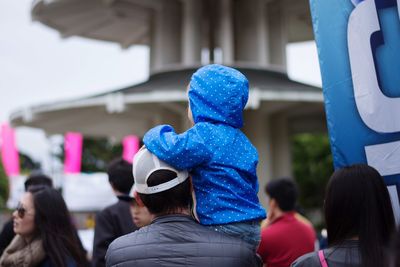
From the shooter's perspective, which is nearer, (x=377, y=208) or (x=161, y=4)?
(x=377, y=208)

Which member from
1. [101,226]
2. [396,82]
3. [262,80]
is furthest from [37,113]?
[396,82]

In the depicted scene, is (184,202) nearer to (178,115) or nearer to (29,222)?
(29,222)

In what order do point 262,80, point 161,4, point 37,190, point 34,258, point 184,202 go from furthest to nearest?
1. point 161,4
2. point 262,80
3. point 37,190
4. point 34,258
5. point 184,202

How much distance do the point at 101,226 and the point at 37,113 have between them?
985 cm

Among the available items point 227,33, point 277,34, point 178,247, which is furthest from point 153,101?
point 178,247

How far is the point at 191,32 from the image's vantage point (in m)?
14.5

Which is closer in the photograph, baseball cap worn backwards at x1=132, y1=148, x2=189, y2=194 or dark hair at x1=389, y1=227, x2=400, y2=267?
dark hair at x1=389, y1=227, x2=400, y2=267

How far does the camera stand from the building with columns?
540 inches

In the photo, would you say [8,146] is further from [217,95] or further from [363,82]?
[217,95]

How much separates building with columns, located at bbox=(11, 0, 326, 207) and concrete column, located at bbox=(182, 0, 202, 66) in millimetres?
26

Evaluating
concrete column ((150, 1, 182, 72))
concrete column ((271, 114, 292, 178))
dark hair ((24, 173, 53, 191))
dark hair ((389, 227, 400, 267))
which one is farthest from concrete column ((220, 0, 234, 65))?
dark hair ((389, 227, 400, 267))

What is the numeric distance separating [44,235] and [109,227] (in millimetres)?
913

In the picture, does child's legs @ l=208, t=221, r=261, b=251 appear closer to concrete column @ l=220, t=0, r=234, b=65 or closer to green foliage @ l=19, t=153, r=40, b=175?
concrete column @ l=220, t=0, r=234, b=65

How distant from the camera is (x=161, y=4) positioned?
15.3 metres
